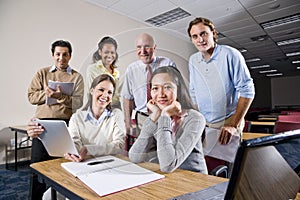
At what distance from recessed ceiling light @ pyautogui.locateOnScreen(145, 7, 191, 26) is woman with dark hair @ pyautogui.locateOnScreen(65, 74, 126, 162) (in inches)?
132

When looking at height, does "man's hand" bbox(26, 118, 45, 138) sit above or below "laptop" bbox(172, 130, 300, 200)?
below

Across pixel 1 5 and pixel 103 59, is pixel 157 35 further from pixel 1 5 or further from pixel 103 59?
pixel 1 5

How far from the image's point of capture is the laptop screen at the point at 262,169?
33 cm

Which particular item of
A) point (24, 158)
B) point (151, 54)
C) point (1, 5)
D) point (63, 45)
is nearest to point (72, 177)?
point (151, 54)

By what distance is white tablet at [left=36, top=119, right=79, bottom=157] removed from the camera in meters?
0.95

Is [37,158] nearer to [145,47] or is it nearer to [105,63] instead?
[105,63]

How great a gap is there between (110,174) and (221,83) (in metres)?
0.83

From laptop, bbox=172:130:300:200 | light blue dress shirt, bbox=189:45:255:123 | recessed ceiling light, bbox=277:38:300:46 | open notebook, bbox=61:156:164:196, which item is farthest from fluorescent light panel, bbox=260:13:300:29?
laptop, bbox=172:130:300:200

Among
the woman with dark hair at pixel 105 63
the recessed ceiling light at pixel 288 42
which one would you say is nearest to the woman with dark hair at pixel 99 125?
the woman with dark hair at pixel 105 63

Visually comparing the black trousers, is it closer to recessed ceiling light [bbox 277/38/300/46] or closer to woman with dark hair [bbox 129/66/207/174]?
woman with dark hair [bbox 129/66/207/174]

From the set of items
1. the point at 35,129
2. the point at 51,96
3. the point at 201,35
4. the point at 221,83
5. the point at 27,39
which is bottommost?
the point at 35,129

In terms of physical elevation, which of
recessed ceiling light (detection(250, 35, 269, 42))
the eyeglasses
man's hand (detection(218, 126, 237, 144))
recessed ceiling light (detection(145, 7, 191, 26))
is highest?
recessed ceiling light (detection(250, 35, 269, 42))

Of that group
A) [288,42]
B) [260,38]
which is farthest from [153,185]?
[288,42]

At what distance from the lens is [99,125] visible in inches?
42.6
